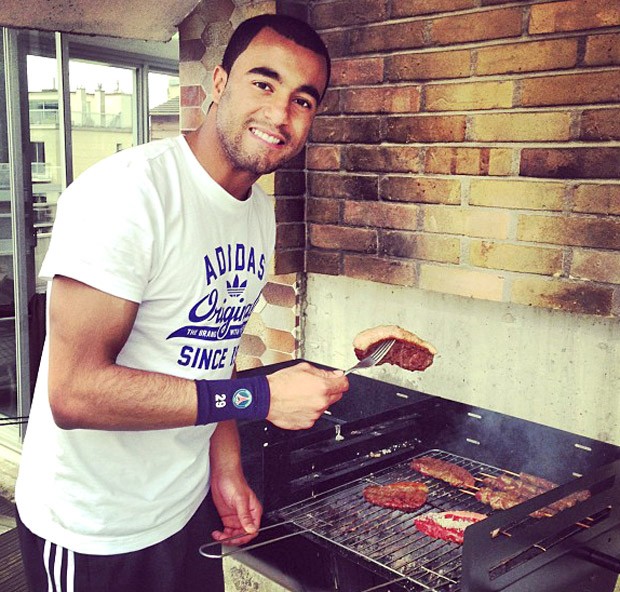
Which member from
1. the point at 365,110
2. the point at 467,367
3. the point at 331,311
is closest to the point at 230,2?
the point at 365,110

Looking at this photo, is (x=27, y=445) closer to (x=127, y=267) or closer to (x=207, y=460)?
(x=207, y=460)

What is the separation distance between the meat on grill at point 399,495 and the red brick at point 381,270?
35.9 inches

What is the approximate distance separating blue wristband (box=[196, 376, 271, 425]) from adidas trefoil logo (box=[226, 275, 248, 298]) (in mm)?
314

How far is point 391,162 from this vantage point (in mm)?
3133

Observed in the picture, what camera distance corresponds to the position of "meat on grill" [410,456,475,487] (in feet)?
8.75

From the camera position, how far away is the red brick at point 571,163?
2.51 meters

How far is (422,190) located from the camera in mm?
3039

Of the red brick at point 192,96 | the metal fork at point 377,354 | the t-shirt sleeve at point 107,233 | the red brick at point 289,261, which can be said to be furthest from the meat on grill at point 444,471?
the red brick at point 192,96

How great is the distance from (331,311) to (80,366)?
75.3 inches

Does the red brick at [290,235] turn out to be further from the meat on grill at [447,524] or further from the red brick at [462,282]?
the meat on grill at [447,524]

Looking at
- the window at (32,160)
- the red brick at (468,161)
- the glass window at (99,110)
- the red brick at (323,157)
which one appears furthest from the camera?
the glass window at (99,110)

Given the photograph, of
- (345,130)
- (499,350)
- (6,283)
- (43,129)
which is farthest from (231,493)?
(43,129)

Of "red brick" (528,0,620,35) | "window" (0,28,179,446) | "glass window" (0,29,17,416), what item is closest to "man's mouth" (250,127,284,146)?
"red brick" (528,0,620,35)

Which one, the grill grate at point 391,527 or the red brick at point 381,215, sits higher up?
the red brick at point 381,215
